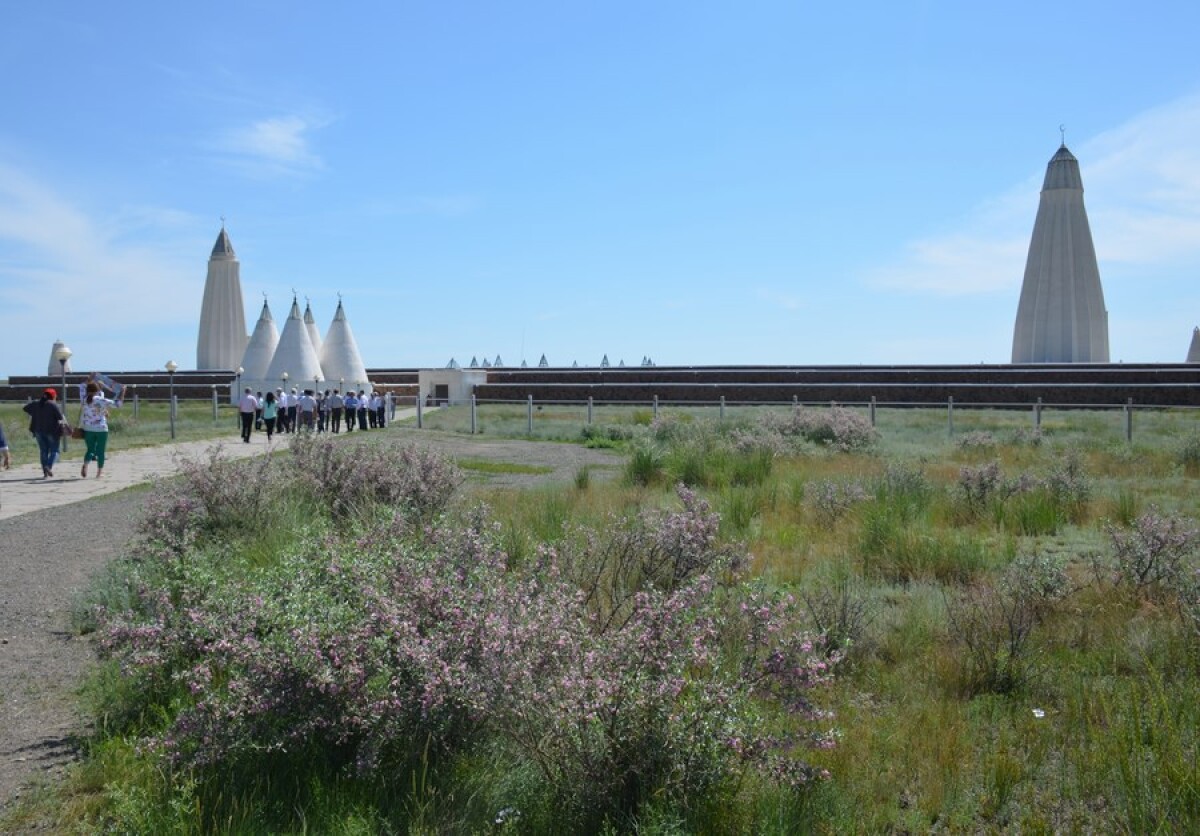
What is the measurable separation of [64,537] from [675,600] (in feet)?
23.8

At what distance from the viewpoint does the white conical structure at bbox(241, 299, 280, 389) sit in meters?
39.7

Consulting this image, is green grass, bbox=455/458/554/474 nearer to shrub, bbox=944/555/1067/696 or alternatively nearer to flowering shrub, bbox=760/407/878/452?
flowering shrub, bbox=760/407/878/452

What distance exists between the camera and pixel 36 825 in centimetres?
342

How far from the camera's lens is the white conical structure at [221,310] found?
48250 mm

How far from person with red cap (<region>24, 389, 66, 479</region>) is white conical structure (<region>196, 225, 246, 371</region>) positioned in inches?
1427

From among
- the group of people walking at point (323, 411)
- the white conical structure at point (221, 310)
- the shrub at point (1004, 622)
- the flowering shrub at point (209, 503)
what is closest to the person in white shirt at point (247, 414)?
the group of people walking at point (323, 411)

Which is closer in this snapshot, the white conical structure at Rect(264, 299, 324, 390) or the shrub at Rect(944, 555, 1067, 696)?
the shrub at Rect(944, 555, 1067, 696)

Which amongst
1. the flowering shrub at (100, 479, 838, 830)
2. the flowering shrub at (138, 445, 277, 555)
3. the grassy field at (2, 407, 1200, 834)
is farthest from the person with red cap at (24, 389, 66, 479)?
the flowering shrub at (100, 479, 838, 830)

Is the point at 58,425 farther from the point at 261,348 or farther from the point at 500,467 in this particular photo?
the point at 261,348

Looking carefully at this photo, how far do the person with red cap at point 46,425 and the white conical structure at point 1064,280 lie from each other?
1494 inches

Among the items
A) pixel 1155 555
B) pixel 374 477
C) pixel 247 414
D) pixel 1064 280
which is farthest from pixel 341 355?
pixel 1155 555

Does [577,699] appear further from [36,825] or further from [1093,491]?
[1093,491]

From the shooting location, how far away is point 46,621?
588cm

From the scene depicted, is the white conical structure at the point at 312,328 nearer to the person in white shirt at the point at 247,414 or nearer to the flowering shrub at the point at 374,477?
the person in white shirt at the point at 247,414
